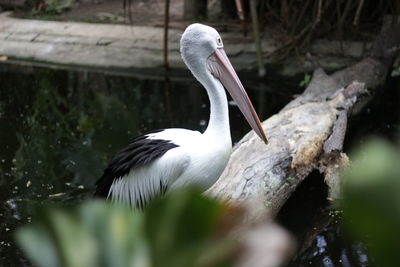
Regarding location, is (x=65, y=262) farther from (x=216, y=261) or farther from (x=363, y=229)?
(x=363, y=229)

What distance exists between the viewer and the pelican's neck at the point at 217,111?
11.3ft

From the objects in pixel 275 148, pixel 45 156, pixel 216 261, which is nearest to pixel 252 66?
pixel 45 156

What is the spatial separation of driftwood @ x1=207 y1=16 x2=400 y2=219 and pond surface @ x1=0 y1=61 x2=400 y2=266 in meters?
0.40

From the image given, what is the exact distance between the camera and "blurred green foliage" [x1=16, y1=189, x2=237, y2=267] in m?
0.74

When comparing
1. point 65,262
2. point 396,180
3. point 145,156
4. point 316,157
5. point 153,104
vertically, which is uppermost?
point 396,180

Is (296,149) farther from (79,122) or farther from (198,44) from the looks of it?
(79,122)

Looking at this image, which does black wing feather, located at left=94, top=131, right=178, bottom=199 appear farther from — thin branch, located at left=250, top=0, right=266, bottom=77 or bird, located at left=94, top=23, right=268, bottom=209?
thin branch, located at left=250, top=0, right=266, bottom=77

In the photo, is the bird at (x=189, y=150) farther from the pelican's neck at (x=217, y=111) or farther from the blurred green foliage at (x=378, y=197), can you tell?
the blurred green foliage at (x=378, y=197)

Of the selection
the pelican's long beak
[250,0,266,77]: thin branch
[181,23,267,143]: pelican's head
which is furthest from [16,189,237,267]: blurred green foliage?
[250,0,266,77]: thin branch

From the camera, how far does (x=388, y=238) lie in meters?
0.71

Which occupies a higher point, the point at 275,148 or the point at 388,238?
the point at 388,238

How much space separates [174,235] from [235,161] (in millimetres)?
3555

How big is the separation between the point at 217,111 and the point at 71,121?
3595 mm

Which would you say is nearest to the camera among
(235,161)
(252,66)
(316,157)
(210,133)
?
(210,133)
